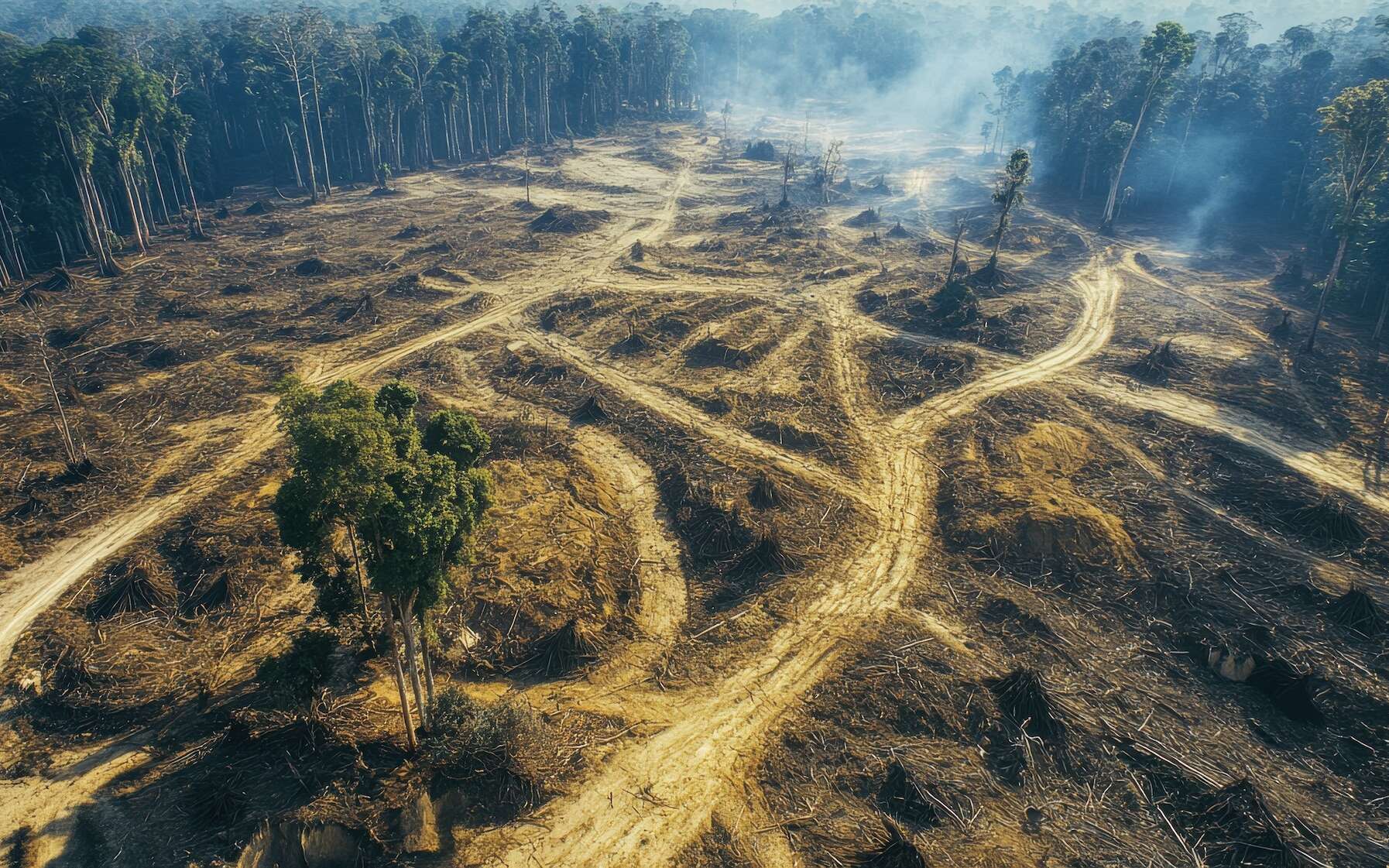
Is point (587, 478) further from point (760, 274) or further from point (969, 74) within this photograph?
point (969, 74)

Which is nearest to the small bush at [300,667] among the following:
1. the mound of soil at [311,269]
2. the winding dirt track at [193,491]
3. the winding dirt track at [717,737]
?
the winding dirt track at [717,737]

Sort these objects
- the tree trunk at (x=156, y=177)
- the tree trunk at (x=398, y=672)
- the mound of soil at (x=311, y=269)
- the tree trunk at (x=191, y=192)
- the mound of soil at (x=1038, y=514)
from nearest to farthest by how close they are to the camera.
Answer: the tree trunk at (x=398, y=672)
the mound of soil at (x=1038, y=514)
the mound of soil at (x=311, y=269)
the tree trunk at (x=156, y=177)
the tree trunk at (x=191, y=192)

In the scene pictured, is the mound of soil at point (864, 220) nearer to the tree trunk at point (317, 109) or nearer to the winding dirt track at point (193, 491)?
the winding dirt track at point (193, 491)

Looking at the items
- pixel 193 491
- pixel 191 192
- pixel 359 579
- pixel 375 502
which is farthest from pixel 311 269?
pixel 375 502

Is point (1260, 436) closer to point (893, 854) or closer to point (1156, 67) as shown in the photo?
point (893, 854)

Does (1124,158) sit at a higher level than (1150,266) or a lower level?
higher

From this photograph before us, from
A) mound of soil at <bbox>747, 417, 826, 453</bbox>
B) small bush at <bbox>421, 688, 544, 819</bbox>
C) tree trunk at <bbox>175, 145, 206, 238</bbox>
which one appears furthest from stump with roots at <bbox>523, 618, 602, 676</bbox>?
tree trunk at <bbox>175, 145, 206, 238</bbox>

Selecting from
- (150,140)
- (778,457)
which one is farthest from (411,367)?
(150,140)
